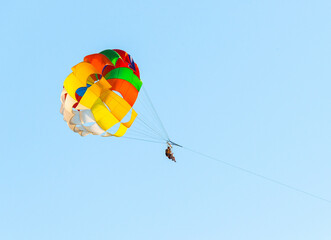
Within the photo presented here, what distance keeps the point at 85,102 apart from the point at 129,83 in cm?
255

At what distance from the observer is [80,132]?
147 feet

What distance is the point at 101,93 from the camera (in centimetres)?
4412

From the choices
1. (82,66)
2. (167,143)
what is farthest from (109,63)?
(167,143)

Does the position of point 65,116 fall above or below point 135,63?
below

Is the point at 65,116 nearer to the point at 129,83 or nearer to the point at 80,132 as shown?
the point at 80,132

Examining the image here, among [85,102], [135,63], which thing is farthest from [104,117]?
[135,63]

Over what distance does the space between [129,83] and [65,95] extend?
373 cm

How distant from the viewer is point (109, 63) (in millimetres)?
44219

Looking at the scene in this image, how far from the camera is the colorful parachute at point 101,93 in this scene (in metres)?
43.8

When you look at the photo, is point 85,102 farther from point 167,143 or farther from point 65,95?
point 167,143

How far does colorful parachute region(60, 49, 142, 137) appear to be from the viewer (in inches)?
1724

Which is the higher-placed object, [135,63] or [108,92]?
[135,63]

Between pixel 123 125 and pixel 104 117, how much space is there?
1.49 meters

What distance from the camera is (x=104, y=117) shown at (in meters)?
43.8
